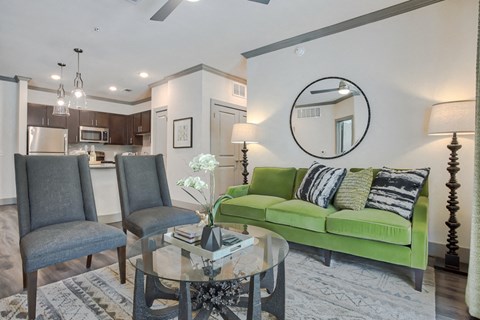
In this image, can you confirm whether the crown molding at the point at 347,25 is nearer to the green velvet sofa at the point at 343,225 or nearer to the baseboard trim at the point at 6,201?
the green velvet sofa at the point at 343,225

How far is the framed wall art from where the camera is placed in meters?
4.85

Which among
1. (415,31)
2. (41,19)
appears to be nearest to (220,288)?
(415,31)

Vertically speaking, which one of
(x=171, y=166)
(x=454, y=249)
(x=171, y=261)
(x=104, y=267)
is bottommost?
(x=104, y=267)

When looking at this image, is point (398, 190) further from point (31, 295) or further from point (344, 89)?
point (31, 295)

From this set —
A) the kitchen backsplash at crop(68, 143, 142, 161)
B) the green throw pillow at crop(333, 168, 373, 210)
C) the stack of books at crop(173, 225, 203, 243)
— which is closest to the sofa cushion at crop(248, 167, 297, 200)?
the green throw pillow at crop(333, 168, 373, 210)

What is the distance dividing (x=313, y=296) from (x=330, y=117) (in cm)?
224

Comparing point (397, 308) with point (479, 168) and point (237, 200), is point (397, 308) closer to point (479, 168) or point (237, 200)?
Result: point (479, 168)

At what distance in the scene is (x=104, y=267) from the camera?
7.59 feet

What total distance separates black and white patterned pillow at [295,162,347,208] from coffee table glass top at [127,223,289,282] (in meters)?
1.10

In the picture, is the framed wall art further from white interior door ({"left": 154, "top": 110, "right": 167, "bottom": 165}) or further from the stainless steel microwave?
the stainless steel microwave

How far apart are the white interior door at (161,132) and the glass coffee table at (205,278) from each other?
14.1ft

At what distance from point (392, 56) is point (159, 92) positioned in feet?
15.0

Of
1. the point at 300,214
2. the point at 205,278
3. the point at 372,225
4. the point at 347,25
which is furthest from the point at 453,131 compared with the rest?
the point at 205,278

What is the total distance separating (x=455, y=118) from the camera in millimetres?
2254
